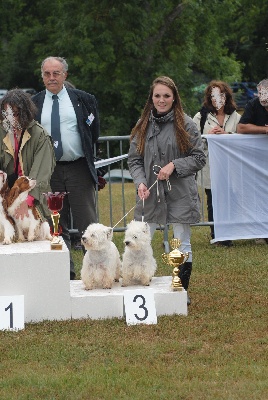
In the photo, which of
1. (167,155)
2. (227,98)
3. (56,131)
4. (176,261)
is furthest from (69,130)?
(227,98)

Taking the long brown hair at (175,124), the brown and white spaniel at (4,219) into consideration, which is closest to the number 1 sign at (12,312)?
the brown and white spaniel at (4,219)

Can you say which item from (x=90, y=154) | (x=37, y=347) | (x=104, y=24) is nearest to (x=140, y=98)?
(x=104, y=24)

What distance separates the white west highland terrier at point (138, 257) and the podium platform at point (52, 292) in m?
0.11

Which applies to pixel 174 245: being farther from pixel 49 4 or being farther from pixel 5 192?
pixel 49 4

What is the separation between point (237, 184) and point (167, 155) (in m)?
3.56

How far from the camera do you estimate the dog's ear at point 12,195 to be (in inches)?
280

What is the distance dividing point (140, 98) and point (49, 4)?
8039 millimetres

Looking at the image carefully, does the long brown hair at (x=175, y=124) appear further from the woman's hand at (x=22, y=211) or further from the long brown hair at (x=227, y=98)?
the long brown hair at (x=227, y=98)

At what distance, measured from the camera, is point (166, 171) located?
7.12 metres

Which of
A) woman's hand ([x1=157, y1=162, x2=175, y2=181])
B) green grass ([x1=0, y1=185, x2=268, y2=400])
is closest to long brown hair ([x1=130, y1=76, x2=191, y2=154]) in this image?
woman's hand ([x1=157, y1=162, x2=175, y2=181])

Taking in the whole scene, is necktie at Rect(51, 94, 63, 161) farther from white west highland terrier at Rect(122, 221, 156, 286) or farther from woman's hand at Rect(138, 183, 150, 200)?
white west highland terrier at Rect(122, 221, 156, 286)

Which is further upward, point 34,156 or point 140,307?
point 34,156

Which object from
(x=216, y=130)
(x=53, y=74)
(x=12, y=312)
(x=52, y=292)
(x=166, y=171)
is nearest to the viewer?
(x=12, y=312)

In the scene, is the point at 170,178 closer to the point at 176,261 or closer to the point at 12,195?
the point at 176,261
